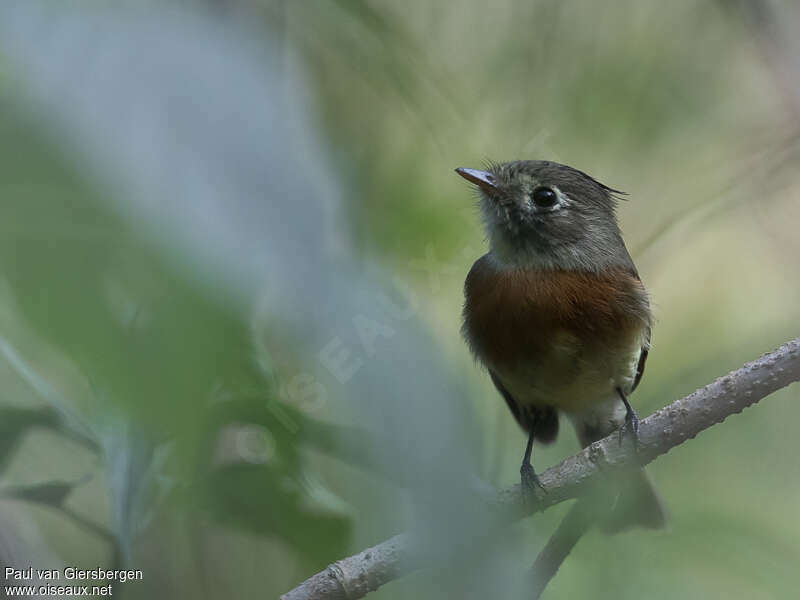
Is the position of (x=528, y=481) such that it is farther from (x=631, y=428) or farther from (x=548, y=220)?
(x=548, y=220)

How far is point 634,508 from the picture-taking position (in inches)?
83.4

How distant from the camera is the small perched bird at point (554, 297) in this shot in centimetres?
293

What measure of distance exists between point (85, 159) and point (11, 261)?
8cm

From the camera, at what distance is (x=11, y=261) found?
24.0 inches

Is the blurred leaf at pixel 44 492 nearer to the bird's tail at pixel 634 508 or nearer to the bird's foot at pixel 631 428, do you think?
the bird's tail at pixel 634 508

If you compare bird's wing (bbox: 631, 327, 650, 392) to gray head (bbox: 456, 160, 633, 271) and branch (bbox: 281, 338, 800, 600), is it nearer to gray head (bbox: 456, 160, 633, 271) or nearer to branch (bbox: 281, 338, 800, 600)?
gray head (bbox: 456, 160, 633, 271)

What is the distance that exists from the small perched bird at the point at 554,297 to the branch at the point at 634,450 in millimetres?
432

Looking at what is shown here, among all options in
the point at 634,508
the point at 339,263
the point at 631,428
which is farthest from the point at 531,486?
the point at 339,263

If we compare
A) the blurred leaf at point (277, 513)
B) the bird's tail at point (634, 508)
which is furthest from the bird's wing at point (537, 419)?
the blurred leaf at point (277, 513)

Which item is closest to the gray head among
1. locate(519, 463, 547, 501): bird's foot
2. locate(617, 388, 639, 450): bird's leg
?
locate(617, 388, 639, 450): bird's leg

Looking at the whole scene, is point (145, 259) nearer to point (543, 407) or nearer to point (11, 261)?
point (11, 261)

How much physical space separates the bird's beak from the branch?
0.78 metres

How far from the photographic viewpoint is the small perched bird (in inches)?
115

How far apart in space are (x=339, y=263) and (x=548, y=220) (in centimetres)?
236
